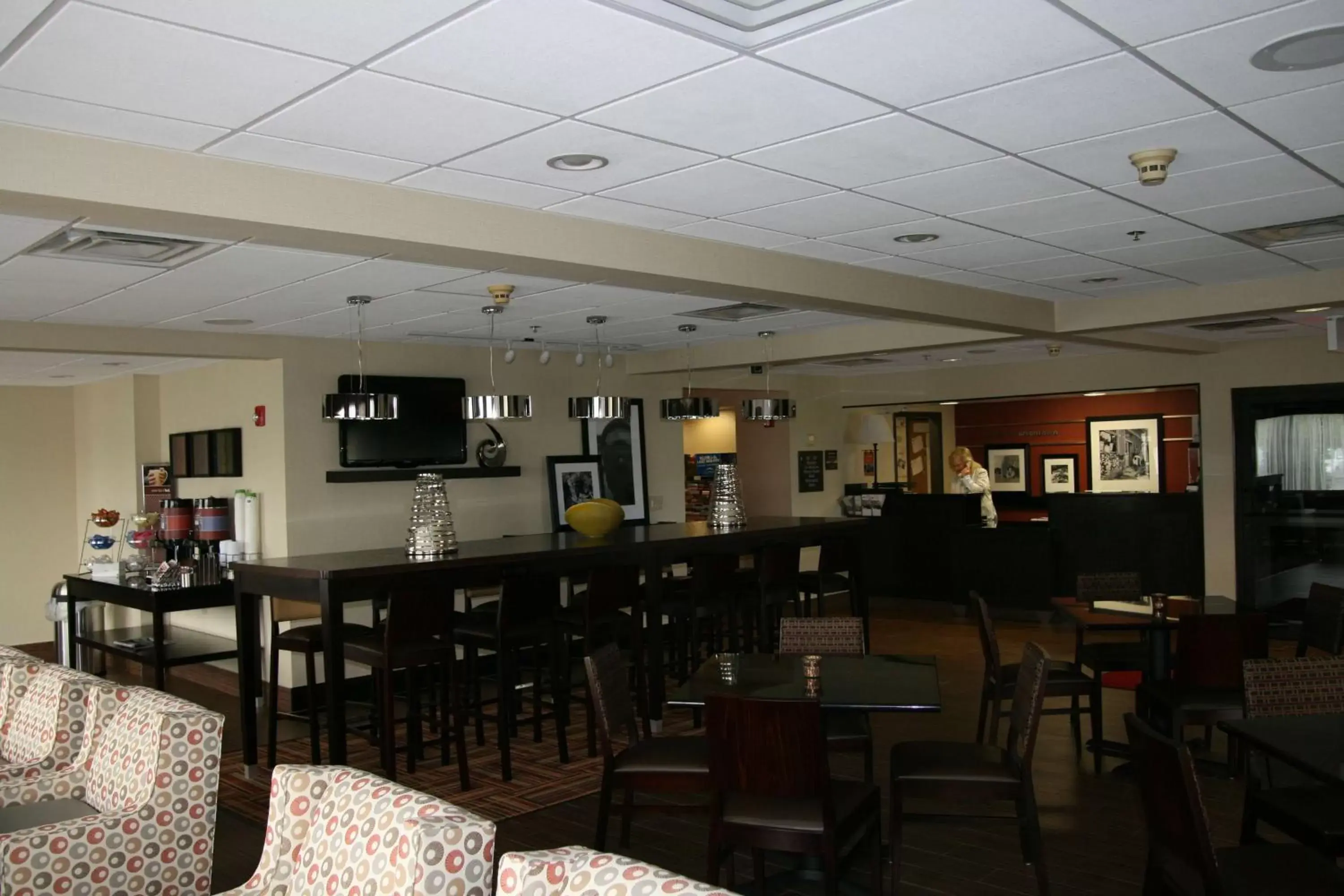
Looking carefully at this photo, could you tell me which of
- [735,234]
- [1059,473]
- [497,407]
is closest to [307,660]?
[497,407]

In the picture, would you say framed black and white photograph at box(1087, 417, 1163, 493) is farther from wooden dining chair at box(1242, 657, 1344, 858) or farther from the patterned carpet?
wooden dining chair at box(1242, 657, 1344, 858)

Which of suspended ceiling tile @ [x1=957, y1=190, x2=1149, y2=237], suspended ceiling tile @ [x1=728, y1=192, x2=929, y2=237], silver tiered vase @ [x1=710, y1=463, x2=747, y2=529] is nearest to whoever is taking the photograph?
suspended ceiling tile @ [x1=728, y1=192, x2=929, y2=237]

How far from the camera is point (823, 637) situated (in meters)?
5.34

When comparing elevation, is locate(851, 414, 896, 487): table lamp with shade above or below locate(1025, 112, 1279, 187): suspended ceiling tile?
below

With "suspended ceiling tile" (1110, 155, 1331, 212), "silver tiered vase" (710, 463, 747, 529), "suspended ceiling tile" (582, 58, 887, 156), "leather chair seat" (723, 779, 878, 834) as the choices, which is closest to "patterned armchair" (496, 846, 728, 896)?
"leather chair seat" (723, 779, 878, 834)

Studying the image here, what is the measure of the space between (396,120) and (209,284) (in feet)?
9.49

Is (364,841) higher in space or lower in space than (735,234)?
lower

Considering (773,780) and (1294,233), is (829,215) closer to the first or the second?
(773,780)

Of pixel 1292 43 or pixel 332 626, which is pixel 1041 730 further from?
pixel 1292 43

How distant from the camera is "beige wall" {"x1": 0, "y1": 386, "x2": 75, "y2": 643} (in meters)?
10.7

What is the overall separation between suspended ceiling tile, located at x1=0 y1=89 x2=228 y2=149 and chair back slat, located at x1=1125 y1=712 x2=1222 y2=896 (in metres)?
3.24

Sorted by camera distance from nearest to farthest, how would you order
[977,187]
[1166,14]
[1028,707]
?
[1166,14], [1028,707], [977,187]

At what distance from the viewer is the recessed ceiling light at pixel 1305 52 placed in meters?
2.77

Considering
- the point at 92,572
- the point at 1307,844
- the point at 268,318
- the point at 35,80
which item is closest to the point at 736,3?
the point at 35,80
